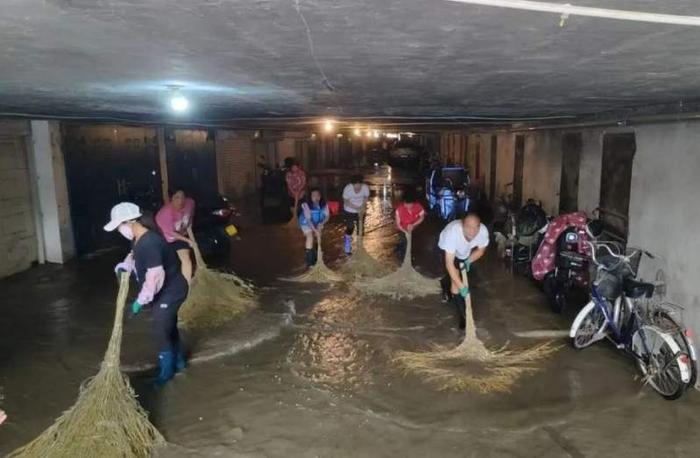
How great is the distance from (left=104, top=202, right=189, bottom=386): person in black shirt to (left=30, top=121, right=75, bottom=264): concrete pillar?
524 centimetres

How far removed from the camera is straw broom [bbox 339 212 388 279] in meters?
8.33

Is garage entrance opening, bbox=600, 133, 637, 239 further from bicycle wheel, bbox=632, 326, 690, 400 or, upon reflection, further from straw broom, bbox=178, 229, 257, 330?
straw broom, bbox=178, 229, 257, 330

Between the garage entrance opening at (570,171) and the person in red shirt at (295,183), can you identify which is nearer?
the garage entrance opening at (570,171)

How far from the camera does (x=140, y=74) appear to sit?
3396 millimetres

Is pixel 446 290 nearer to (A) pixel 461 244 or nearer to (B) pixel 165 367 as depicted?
(A) pixel 461 244

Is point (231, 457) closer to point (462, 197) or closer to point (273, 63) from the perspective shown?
point (273, 63)

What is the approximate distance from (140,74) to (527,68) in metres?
2.36

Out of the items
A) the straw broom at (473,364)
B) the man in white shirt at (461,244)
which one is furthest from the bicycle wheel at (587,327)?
the man in white shirt at (461,244)

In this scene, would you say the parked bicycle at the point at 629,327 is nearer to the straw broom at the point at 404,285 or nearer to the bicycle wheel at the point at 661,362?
the bicycle wheel at the point at 661,362

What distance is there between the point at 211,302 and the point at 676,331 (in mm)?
4993

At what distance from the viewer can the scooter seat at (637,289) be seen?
15.5ft

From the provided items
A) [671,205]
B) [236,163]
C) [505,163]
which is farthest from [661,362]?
[236,163]

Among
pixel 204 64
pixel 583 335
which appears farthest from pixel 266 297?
pixel 204 64

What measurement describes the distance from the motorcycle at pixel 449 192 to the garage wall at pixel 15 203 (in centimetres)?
853
